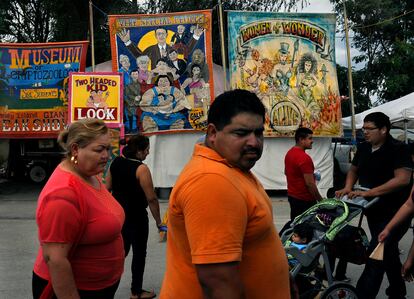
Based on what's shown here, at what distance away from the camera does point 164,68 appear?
1391 cm

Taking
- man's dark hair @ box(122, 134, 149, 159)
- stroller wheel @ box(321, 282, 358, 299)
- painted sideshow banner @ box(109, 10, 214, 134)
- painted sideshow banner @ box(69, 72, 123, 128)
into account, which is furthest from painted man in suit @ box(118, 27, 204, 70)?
stroller wheel @ box(321, 282, 358, 299)

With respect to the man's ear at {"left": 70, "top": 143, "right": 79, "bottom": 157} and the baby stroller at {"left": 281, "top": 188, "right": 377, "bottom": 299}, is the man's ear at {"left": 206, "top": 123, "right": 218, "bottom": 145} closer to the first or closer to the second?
the man's ear at {"left": 70, "top": 143, "right": 79, "bottom": 157}

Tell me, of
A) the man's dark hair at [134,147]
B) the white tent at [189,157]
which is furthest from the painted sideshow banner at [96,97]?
the man's dark hair at [134,147]

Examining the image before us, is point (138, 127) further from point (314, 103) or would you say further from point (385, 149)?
point (385, 149)

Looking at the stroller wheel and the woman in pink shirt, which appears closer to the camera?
the woman in pink shirt

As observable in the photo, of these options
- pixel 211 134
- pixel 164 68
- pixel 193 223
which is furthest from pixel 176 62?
pixel 193 223

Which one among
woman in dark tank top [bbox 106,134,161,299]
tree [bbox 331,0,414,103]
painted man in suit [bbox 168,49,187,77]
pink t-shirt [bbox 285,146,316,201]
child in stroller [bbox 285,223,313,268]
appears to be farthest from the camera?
tree [bbox 331,0,414,103]

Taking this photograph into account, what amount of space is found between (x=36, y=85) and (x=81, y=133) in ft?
41.3

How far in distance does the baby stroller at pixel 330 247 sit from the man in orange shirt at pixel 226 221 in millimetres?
2512

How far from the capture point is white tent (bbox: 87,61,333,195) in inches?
549

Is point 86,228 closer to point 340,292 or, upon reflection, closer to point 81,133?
point 81,133

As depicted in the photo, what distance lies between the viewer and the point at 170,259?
207 centimetres

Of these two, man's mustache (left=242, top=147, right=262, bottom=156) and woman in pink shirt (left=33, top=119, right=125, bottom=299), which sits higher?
man's mustache (left=242, top=147, right=262, bottom=156)

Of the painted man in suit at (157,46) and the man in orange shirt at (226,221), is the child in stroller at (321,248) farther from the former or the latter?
the painted man in suit at (157,46)
